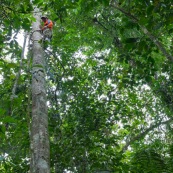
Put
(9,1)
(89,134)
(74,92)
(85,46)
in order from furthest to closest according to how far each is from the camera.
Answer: (85,46) < (74,92) < (89,134) < (9,1)

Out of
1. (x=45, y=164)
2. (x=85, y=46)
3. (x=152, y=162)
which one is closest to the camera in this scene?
(x=45, y=164)

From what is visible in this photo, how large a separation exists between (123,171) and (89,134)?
0.73 m

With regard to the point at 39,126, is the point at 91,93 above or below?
above

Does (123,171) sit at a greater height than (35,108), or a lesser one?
lesser

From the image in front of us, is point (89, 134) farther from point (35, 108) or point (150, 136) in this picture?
point (150, 136)

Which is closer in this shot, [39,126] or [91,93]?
[39,126]

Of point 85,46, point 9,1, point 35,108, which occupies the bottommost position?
point 35,108

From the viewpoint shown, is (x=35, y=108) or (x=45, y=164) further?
(x=35, y=108)

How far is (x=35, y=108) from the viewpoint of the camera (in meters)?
3.22

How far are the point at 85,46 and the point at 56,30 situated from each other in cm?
91

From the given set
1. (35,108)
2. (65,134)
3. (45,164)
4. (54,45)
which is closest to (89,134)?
(65,134)

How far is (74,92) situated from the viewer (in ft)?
16.7

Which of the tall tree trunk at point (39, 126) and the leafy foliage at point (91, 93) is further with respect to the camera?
the leafy foliage at point (91, 93)

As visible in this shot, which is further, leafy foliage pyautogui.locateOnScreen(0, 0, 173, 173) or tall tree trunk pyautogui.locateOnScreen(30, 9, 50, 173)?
leafy foliage pyautogui.locateOnScreen(0, 0, 173, 173)
